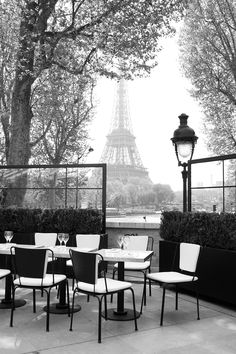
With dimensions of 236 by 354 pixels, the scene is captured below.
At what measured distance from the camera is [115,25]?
487 inches

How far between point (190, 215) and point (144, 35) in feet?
25.6

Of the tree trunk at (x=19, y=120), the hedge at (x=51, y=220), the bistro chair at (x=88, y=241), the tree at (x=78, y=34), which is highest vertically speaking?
the tree at (x=78, y=34)

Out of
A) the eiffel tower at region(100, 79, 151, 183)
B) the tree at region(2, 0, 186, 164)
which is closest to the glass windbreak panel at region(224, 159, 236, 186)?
the tree at region(2, 0, 186, 164)

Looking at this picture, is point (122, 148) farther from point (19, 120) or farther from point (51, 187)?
point (51, 187)

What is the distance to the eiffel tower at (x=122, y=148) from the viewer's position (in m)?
63.7

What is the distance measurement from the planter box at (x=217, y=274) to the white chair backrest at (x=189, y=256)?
1.81ft

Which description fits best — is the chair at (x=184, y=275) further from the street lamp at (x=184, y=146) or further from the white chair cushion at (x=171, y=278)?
the street lamp at (x=184, y=146)

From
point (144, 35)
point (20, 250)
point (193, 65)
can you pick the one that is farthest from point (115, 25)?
point (20, 250)

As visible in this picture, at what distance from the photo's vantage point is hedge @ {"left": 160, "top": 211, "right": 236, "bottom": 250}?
6.18 m

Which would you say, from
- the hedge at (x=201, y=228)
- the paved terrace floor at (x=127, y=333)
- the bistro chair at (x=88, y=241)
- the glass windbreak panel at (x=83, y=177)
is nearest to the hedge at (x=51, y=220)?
the glass windbreak panel at (x=83, y=177)

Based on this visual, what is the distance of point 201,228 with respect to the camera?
6.66 m

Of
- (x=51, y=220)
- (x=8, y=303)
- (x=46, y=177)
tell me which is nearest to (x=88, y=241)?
(x=8, y=303)

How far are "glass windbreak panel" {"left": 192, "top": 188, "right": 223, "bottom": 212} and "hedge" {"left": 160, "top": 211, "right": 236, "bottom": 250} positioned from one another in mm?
942

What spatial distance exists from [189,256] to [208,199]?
263 cm
